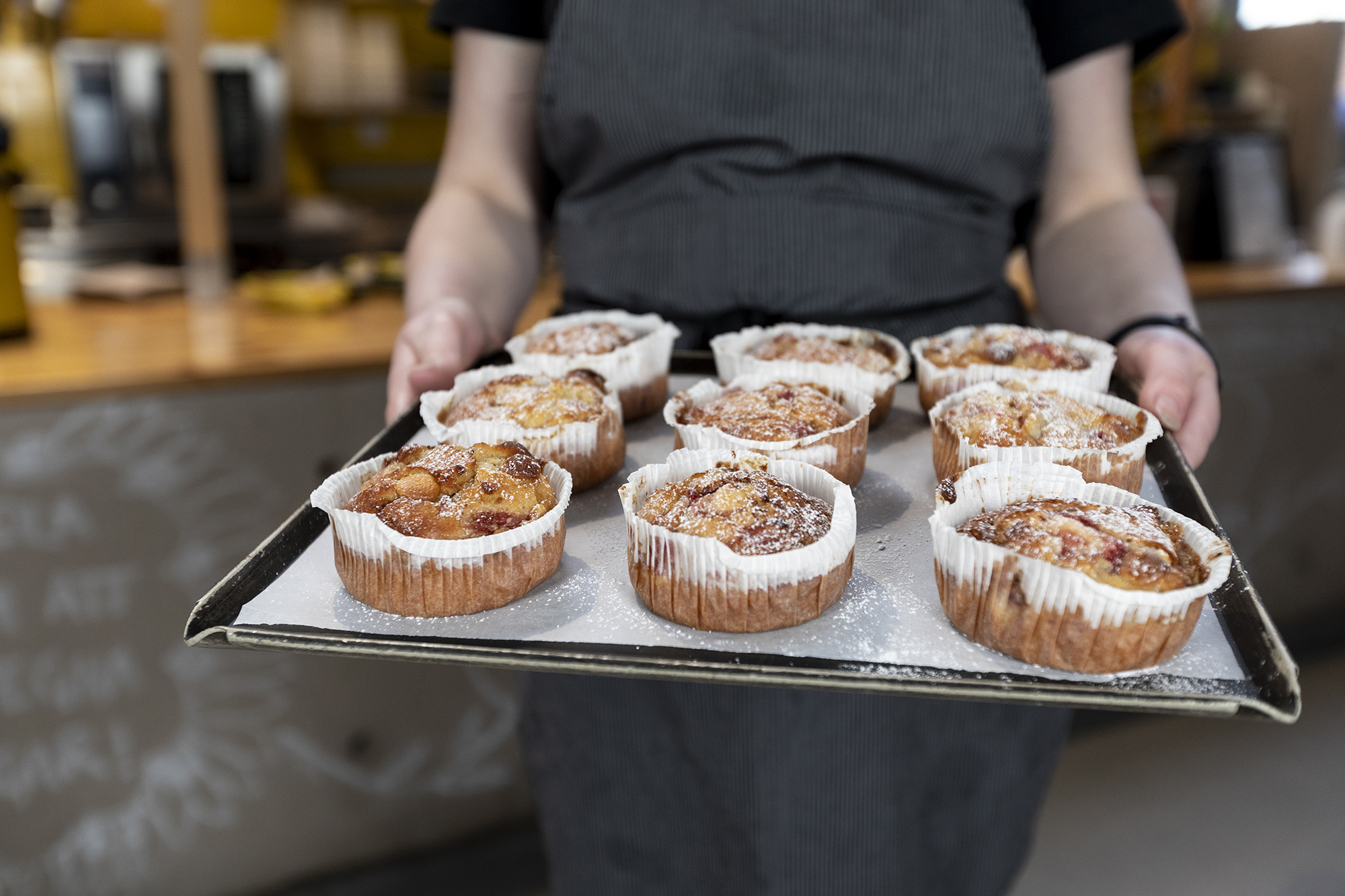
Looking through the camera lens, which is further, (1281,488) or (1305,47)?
(1305,47)

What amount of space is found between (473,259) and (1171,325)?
1.39 meters

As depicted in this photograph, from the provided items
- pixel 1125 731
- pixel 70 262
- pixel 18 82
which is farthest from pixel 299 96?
pixel 1125 731

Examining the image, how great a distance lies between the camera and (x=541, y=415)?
168cm

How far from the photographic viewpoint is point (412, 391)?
1755 millimetres

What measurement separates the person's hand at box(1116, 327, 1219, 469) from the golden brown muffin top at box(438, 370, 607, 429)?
0.95 metres

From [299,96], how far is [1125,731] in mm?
5443

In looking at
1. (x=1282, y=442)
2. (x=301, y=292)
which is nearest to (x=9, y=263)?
(x=301, y=292)

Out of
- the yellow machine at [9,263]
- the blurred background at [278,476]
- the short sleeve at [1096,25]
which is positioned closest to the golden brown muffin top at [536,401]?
the blurred background at [278,476]

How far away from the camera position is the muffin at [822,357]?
180 cm

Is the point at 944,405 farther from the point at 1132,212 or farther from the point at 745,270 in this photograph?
the point at 1132,212

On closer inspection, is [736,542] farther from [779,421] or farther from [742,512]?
[779,421]

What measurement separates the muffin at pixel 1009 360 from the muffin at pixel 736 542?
49 centimetres

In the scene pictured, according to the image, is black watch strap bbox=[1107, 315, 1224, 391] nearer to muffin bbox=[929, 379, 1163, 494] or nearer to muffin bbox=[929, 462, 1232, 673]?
muffin bbox=[929, 379, 1163, 494]

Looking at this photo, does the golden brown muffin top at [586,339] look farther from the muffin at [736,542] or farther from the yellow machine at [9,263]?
the yellow machine at [9,263]
